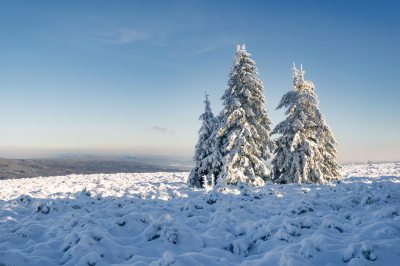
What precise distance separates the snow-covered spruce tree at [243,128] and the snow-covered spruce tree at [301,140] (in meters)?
1.78


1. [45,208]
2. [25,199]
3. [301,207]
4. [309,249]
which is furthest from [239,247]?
[25,199]

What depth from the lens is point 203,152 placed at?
16.7 meters

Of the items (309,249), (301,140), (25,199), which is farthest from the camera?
(301,140)

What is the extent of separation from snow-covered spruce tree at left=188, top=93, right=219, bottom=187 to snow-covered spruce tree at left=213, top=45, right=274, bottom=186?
1310 mm

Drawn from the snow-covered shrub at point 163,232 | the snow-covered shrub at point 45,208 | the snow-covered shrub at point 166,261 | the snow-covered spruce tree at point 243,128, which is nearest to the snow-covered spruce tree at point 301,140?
the snow-covered spruce tree at point 243,128

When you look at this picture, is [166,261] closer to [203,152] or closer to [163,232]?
[163,232]

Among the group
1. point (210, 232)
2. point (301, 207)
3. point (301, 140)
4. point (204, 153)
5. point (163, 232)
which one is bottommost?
point (210, 232)

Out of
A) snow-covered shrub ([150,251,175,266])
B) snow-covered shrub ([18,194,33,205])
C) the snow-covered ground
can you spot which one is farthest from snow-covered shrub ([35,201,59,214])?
snow-covered shrub ([150,251,175,266])

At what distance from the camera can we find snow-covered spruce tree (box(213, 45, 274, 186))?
13547 mm

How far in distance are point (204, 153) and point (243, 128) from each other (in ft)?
14.7

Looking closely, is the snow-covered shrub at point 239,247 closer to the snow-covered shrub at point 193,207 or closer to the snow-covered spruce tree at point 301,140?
the snow-covered shrub at point 193,207

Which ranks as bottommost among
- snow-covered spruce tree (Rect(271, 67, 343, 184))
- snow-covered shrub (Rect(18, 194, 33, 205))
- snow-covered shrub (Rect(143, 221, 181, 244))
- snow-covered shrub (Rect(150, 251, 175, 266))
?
snow-covered shrub (Rect(18, 194, 33, 205))

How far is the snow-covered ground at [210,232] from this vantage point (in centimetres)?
353

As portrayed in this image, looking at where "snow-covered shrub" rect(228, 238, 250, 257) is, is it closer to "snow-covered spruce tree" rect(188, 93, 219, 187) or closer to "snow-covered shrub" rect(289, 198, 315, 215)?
"snow-covered shrub" rect(289, 198, 315, 215)
